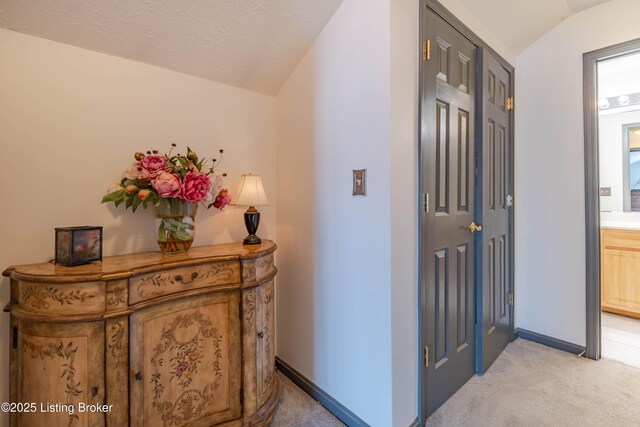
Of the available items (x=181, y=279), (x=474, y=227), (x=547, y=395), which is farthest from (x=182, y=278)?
(x=547, y=395)

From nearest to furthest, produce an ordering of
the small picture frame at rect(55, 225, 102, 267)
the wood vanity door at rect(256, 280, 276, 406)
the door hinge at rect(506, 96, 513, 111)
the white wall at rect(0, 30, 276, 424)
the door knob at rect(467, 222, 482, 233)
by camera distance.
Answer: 1. the small picture frame at rect(55, 225, 102, 267)
2. the white wall at rect(0, 30, 276, 424)
3. the wood vanity door at rect(256, 280, 276, 406)
4. the door knob at rect(467, 222, 482, 233)
5. the door hinge at rect(506, 96, 513, 111)

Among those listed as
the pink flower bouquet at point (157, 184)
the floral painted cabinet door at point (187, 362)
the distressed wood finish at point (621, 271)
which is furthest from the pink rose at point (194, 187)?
the distressed wood finish at point (621, 271)

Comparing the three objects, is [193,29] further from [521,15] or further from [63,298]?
[521,15]

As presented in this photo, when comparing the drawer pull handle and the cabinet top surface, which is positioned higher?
the cabinet top surface

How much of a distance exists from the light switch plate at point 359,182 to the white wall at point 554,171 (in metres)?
Result: 1.85

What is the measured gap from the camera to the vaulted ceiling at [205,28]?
125 cm

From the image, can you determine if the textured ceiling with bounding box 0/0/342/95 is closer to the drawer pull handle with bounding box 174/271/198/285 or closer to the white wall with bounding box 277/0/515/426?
the white wall with bounding box 277/0/515/426

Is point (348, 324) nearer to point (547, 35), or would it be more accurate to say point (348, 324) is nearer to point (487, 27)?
point (487, 27)

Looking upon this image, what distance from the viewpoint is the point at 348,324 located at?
4.95 ft

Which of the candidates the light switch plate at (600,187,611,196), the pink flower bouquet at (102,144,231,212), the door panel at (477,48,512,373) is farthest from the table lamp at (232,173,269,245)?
the light switch plate at (600,187,611,196)

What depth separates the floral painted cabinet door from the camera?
3.81 ft

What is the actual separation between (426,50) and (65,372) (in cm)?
211

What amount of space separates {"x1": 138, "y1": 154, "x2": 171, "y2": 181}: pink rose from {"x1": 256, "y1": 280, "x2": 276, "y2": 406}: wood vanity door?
0.74 metres

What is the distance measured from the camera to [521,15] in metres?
2.04
